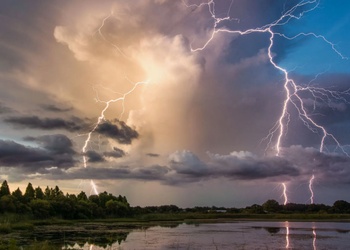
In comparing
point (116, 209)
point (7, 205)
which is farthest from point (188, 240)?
point (116, 209)

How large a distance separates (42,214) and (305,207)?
12165 cm

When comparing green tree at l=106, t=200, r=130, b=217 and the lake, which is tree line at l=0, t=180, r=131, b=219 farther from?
the lake

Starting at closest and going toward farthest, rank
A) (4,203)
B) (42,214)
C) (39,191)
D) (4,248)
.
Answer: (4,248), (4,203), (42,214), (39,191)

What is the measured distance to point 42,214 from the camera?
77.9 m

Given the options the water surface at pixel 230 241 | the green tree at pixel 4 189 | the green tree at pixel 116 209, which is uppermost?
the green tree at pixel 4 189

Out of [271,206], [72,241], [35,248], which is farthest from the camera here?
[271,206]

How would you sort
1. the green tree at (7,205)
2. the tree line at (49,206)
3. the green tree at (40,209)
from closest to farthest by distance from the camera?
the green tree at (7,205), the tree line at (49,206), the green tree at (40,209)

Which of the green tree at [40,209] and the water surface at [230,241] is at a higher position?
the green tree at [40,209]

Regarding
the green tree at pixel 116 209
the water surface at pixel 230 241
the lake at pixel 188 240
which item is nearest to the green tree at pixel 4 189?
the green tree at pixel 116 209

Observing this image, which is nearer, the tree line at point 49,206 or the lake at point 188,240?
the lake at point 188,240

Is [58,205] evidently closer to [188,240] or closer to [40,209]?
[40,209]

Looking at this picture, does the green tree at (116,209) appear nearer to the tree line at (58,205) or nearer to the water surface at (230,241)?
the tree line at (58,205)

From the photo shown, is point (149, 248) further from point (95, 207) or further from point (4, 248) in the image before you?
point (95, 207)

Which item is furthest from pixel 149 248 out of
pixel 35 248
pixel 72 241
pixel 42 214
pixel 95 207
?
pixel 95 207
